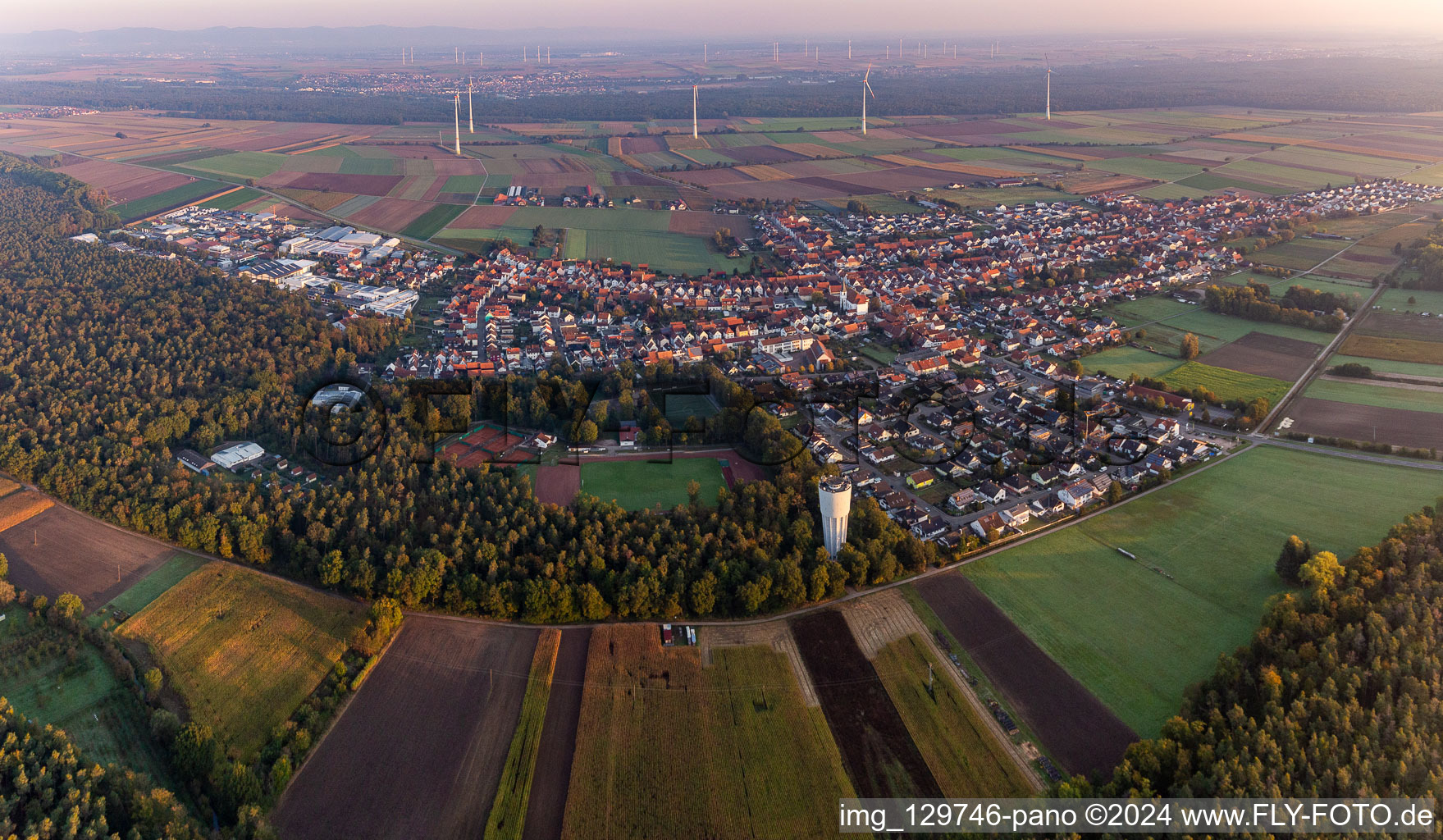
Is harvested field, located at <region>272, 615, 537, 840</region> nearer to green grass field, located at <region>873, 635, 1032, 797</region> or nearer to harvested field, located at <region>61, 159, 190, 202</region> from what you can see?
green grass field, located at <region>873, 635, 1032, 797</region>

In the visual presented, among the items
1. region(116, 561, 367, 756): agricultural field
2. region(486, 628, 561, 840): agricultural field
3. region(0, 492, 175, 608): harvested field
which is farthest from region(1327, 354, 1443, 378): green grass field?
region(0, 492, 175, 608): harvested field

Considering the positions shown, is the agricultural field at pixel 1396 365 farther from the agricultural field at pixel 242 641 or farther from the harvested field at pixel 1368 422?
the agricultural field at pixel 242 641

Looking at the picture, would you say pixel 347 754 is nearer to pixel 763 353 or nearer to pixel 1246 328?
pixel 763 353

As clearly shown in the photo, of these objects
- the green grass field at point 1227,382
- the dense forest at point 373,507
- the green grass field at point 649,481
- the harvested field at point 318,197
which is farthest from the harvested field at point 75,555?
the harvested field at point 318,197

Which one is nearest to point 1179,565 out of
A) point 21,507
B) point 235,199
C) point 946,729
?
point 946,729

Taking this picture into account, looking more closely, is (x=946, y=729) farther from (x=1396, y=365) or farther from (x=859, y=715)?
(x=1396, y=365)

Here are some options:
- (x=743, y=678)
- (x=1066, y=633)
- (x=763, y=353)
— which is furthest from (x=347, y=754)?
(x=763, y=353)
